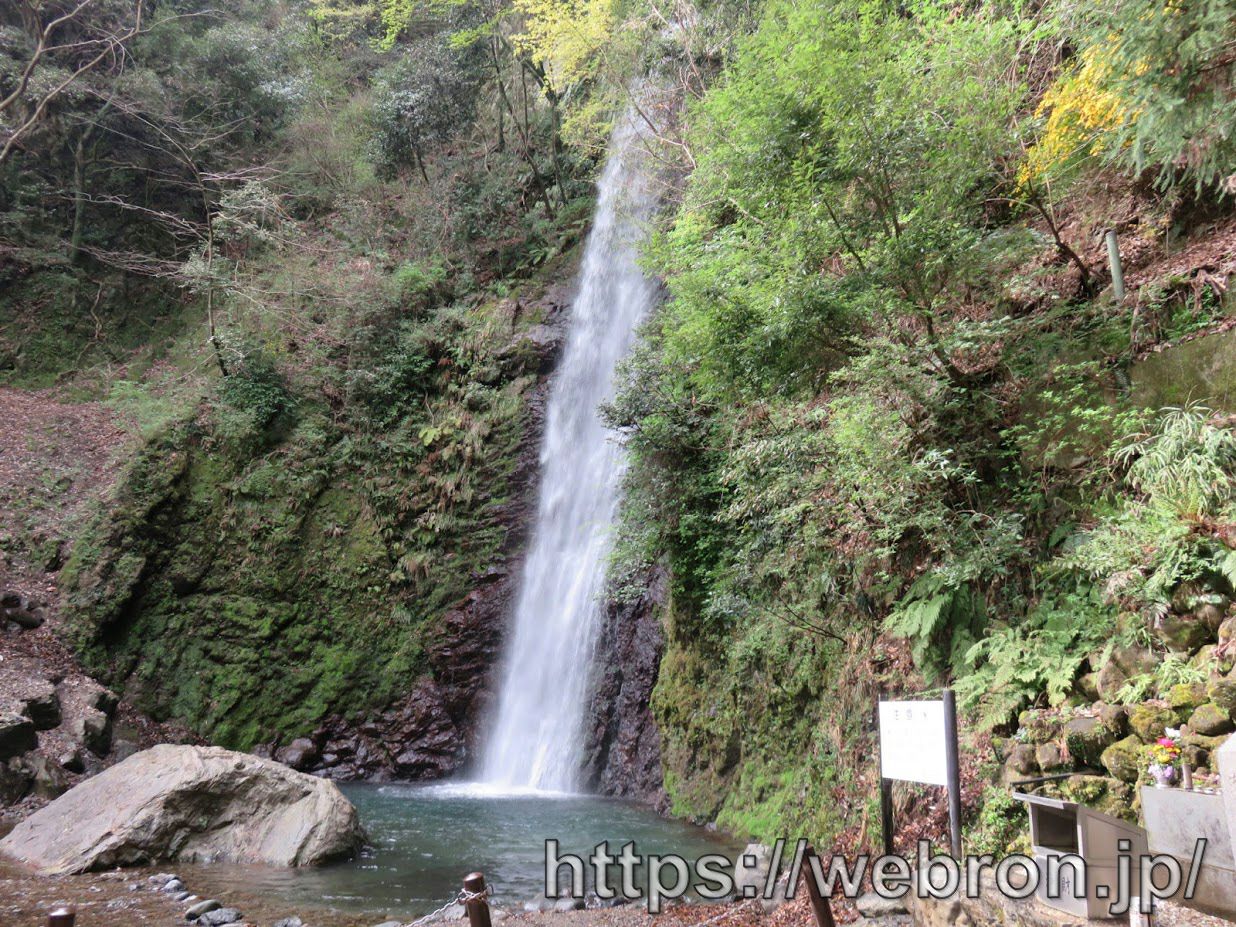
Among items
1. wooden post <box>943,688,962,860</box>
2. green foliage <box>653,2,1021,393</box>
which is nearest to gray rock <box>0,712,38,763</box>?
green foliage <box>653,2,1021,393</box>

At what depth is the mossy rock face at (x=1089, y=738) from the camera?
164 inches

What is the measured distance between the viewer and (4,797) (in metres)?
9.07

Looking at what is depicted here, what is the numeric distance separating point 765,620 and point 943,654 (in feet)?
8.11

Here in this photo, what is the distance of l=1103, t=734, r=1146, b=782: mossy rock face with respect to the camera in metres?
3.94

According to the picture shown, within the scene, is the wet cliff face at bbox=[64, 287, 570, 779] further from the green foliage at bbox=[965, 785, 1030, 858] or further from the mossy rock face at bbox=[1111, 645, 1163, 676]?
the mossy rock face at bbox=[1111, 645, 1163, 676]

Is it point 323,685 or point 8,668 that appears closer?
point 8,668

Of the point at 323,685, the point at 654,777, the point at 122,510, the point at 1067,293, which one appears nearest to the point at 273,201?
Answer: the point at 122,510

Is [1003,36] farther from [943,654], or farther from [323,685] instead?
[323,685]

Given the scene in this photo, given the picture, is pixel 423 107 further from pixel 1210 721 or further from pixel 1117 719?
pixel 1210 721

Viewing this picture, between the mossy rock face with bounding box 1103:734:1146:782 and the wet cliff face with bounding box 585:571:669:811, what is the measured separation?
749 centimetres

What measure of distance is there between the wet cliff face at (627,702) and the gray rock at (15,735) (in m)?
7.38

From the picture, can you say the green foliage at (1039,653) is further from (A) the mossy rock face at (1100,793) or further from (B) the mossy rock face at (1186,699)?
(B) the mossy rock face at (1186,699)

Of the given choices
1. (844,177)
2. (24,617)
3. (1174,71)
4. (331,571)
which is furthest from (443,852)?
(24,617)

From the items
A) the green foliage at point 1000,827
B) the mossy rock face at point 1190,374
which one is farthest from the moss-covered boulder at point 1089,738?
the mossy rock face at point 1190,374
